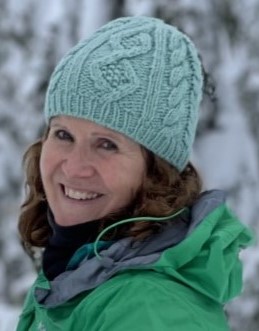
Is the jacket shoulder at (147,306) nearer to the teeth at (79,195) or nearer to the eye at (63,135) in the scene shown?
the teeth at (79,195)

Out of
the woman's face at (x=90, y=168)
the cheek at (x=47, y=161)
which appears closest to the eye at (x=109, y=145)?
the woman's face at (x=90, y=168)

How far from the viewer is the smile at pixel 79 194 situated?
169 cm

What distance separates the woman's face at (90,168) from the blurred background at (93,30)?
3.41 metres

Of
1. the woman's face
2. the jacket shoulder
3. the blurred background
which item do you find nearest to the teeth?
the woman's face

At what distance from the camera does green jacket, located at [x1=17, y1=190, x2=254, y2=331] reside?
145cm

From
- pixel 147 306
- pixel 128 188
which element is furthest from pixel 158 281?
pixel 128 188

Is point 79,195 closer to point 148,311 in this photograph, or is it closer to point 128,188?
point 128,188

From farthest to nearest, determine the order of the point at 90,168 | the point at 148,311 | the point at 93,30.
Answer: the point at 93,30 < the point at 90,168 < the point at 148,311

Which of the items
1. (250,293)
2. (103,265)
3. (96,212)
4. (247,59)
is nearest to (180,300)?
(103,265)

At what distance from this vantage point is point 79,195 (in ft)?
5.60

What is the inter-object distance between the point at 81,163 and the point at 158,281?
11.8 inches

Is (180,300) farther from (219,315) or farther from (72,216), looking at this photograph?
(72,216)

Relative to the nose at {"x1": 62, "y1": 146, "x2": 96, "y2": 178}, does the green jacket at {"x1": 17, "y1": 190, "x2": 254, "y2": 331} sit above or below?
below

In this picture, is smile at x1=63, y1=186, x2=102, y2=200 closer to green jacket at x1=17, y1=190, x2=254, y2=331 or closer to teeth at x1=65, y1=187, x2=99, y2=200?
teeth at x1=65, y1=187, x2=99, y2=200
